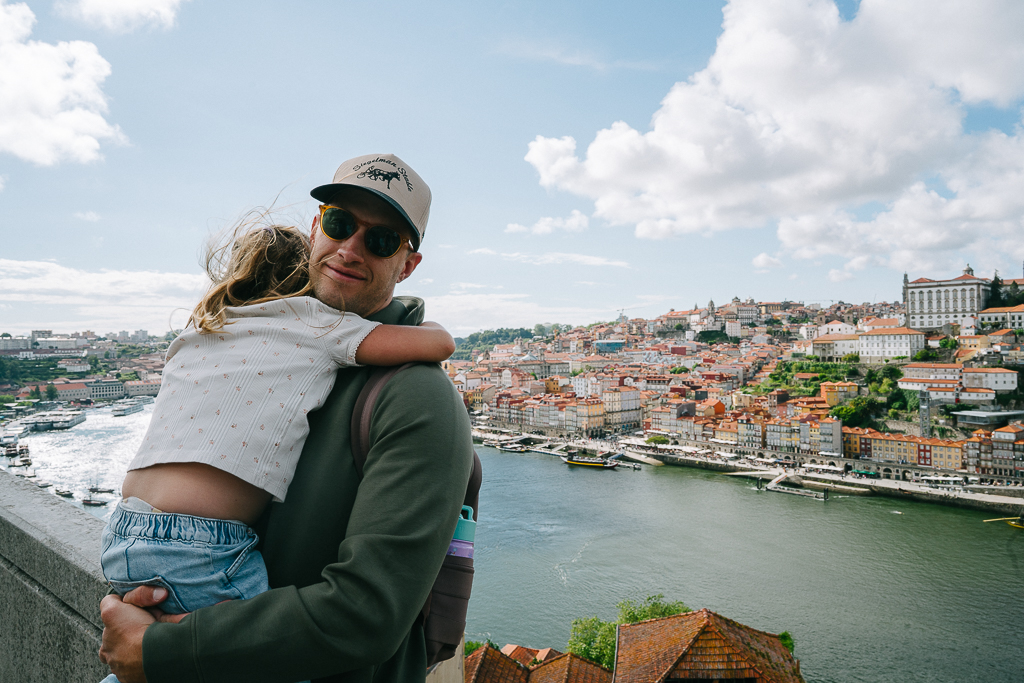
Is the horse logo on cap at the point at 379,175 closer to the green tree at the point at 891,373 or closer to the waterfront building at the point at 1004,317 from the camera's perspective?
the green tree at the point at 891,373

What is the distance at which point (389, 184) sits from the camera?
17.8 inches

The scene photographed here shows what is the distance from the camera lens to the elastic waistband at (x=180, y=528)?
Result: 390mm

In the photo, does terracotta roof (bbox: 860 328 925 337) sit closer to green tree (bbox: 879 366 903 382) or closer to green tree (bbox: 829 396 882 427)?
green tree (bbox: 879 366 903 382)

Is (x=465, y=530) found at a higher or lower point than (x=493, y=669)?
higher

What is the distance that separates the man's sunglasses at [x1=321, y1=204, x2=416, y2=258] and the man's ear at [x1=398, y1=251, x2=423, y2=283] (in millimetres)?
34

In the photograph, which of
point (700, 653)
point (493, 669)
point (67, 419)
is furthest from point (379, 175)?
point (67, 419)

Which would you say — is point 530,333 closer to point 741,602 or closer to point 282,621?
point 741,602

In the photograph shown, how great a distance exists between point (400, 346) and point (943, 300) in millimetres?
27815

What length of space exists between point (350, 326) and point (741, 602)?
7805mm

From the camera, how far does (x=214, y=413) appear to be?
405 millimetres

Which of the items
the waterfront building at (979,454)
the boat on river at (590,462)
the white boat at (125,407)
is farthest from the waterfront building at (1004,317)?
the white boat at (125,407)

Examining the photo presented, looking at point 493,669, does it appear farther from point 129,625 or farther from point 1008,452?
point 1008,452

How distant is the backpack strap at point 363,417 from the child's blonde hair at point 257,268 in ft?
0.40

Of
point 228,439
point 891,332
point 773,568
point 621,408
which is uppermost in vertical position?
point 891,332
